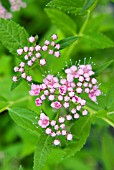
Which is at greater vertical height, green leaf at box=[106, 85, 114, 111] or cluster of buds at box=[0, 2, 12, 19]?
cluster of buds at box=[0, 2, 12, 19]

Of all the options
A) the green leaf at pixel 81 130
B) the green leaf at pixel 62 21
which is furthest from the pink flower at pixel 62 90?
the green leaf at pixel 62 21

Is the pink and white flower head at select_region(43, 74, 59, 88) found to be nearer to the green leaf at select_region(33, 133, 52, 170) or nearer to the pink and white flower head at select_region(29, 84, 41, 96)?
the pink and white flower head at select_region(29, 84, 41, 96)

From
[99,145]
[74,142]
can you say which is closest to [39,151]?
[74,142]

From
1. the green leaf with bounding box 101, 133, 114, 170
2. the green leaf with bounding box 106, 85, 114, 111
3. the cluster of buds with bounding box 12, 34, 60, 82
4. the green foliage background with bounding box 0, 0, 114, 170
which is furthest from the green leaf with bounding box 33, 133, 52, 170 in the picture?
the green leaf with bounding box 101, 133, 114, 170

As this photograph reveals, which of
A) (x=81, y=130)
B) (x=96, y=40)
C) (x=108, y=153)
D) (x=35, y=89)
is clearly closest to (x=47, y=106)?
(x=96, y=40)

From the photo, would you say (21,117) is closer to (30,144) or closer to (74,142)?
(74,142)

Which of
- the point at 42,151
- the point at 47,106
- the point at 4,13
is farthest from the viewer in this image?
the point at 47,106

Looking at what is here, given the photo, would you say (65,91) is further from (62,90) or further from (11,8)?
(11,8)
